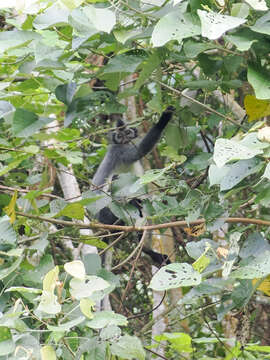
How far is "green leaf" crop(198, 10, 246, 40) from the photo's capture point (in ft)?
4.12

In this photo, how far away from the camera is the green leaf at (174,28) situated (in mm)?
1406

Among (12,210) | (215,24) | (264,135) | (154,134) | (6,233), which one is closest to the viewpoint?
(215,24)

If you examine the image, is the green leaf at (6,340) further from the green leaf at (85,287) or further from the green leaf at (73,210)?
the green leaf at (73,210)

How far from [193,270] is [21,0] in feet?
2.71

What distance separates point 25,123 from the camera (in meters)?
2.21

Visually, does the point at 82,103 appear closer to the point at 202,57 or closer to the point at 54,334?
the point at 202,57

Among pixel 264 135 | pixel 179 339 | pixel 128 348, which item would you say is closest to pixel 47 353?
pixel 128 348

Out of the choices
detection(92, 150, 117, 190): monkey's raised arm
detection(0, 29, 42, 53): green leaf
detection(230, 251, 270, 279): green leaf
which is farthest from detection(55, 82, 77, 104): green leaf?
detection(92, 150, 117, 190): monkey's raised arm

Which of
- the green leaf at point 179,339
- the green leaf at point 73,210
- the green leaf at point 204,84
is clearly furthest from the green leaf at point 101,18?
the green leaf at point 179,339

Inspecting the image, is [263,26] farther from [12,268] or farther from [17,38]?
[12,268]

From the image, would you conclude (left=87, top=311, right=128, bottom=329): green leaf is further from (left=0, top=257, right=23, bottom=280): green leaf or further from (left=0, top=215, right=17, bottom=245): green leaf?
(left=0, top=215, right=17, bottom=245): green leaf

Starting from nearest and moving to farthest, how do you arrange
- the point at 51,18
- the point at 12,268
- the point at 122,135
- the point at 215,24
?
the point at 215,24
the point at 51,18
the point at 12,268
the point at 122,135

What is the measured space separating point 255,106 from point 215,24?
670mm

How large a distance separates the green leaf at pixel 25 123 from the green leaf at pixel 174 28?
867 millimetres
